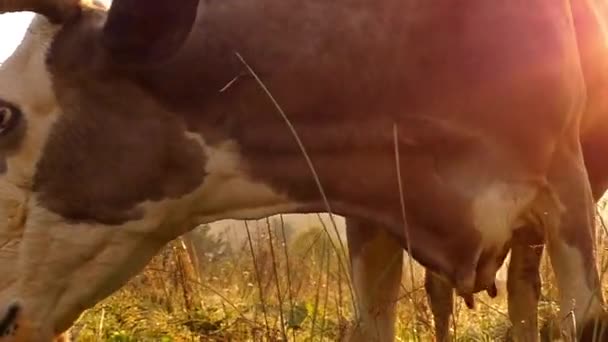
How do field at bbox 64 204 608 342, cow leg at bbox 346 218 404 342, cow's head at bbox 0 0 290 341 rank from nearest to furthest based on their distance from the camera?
cow's head at bbox 0 0 290 341 < field at bbox 64 204 608 342 < cow leg at bbox 346 218 404 342

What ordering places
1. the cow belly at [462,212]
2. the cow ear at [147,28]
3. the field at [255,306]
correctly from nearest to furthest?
1. the cow ear at [147,28]
2. the cow belly at [462,212]
3. the field at [255,306]

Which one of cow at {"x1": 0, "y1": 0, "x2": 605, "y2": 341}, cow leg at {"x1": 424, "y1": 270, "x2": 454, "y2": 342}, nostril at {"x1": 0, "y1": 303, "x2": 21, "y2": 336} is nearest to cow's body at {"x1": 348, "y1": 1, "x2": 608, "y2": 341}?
cow leg at {"x1": 424, "y1": 270, "x2": 454, "y2": 342}

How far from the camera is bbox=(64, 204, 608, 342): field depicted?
346 centimetres

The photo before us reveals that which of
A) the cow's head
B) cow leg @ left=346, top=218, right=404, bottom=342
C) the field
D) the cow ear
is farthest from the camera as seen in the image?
cow leg @ left=346, top=218, right=404, bottom=342

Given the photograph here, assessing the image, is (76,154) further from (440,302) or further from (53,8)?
(440,302)

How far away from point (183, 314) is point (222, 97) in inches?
60.0

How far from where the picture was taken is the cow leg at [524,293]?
3.62 meters

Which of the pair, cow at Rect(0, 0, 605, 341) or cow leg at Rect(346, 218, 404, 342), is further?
cow leg at Rect(346, 218, 404, 342)

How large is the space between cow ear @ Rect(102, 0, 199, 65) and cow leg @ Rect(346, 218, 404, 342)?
1263 mm

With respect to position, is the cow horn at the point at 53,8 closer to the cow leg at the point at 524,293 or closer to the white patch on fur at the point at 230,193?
the white patch on fur at the point at 230,193

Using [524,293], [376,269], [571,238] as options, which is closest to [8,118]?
[571,238]

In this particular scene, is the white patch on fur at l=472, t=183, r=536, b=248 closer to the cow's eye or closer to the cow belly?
the cow belly

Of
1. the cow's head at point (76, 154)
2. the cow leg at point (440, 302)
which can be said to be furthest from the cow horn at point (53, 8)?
the cow leg at point (440, 302)

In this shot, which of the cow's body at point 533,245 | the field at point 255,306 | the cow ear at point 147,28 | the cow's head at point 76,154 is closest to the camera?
the cow ear at point 147,28
